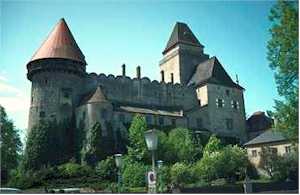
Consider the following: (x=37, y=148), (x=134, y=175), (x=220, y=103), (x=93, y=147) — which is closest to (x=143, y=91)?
(x=220, y=103)

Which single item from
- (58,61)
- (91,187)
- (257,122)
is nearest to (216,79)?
(257,122)

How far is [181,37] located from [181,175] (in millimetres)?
24623

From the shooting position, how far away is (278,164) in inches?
1265

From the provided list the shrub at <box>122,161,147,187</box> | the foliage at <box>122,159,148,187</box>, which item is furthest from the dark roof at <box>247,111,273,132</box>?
the shrub at <box>122,161,147,187</box>

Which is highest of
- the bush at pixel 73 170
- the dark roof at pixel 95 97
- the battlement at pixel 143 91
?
the battlement at pixel 143 91

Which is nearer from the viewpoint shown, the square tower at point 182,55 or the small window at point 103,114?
the small window at point 103,114

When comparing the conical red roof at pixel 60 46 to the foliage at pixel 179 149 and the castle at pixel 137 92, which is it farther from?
the foliage at pixel 179 149

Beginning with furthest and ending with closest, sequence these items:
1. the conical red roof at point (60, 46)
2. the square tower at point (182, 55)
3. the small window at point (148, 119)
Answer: the square tower at point (182, 55) < the small window at point (148, 119) < the conical red roof at point (60, 46)

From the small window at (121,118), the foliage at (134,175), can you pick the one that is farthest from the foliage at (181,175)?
the small window at (121,118)

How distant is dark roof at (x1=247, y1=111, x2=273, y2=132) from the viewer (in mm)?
47094

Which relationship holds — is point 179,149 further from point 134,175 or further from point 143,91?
point 143,91

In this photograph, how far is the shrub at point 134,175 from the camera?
3122cm

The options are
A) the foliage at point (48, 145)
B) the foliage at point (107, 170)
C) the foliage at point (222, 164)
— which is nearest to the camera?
the foliage at point (222, 164)

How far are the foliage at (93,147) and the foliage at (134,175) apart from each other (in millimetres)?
3713
